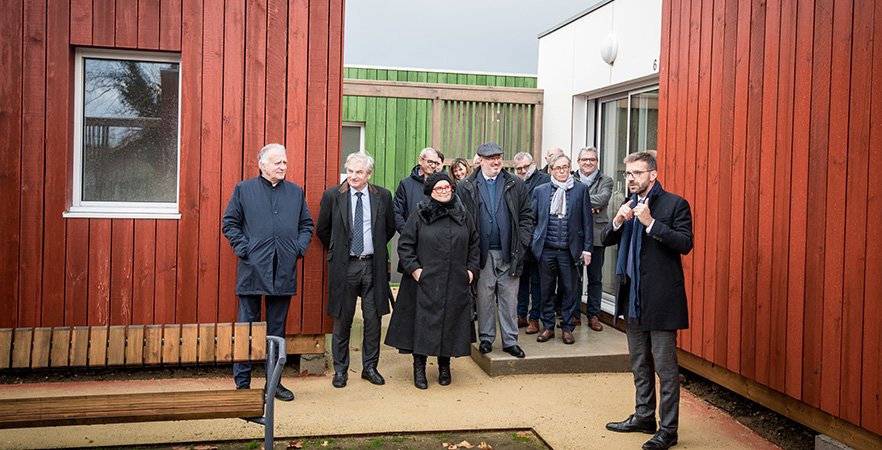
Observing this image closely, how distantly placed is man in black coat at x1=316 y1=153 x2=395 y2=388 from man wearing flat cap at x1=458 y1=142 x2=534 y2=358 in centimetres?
93

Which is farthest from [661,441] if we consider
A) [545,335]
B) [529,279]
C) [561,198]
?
[529,279]

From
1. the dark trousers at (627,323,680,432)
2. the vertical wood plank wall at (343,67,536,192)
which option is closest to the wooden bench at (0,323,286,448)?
the dark trousers at (627,323,680,432)

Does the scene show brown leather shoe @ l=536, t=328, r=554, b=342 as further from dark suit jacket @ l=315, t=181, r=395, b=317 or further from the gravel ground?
dark suit jacket @ l=315, t=181, r=395, b=317

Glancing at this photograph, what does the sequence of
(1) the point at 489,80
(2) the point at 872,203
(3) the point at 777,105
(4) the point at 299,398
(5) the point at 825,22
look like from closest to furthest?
(2) the point at 872,203 → (5) the point at 825,22 → (3) the point at 777,105 → (4) the point at 299,398 → (1) the point at 489,80

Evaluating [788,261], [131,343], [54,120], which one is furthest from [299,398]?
[788,261]

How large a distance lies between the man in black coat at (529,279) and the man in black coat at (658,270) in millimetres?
3020

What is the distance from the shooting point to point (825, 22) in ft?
16.9

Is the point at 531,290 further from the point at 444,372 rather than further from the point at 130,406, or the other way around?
the point at 130,406

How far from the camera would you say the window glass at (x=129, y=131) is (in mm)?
6961

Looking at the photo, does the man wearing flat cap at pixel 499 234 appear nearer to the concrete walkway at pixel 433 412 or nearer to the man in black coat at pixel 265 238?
the concrete walkway at pixel 433 412

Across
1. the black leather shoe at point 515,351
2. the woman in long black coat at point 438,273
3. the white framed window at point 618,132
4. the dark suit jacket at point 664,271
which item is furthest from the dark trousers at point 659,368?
the white framed window at point 618,132

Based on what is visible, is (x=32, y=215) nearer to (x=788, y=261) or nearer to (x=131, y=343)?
(x=131, y=343)

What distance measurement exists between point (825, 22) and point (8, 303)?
6.33 m

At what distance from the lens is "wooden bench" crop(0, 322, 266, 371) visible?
14.9 feet
